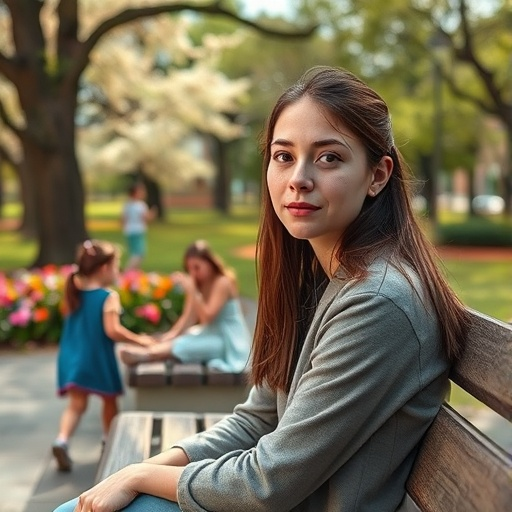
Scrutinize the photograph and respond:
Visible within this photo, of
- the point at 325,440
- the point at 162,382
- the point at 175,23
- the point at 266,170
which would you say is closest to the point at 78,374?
the point at 162,382

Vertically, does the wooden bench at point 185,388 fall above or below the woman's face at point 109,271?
below

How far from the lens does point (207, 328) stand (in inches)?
262

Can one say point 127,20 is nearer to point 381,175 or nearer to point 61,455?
point 61,455

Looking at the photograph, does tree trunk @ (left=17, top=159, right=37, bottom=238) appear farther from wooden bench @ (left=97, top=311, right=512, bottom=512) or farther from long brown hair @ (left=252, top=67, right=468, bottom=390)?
wooden bench @ (left=97, top=311, right=512, bottom=512)

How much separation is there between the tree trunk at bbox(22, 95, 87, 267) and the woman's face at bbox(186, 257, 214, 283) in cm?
1085

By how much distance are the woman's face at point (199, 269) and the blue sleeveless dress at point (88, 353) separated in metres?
0.66

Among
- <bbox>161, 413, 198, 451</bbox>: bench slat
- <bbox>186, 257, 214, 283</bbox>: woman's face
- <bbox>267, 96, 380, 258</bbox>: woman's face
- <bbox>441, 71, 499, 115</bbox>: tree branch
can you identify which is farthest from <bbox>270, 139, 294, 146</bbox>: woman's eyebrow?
<bbox>441, 71, 499, 115</bbox>: tree branch

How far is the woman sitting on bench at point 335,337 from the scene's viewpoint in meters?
2.15

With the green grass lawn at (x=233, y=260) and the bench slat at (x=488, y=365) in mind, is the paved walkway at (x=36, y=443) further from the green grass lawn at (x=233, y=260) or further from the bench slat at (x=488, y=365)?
the bench slat at (x=488, y=365)

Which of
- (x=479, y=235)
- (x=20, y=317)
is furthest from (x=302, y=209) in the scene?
(x=479, y=235)

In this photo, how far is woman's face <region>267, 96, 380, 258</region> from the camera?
2.34 m

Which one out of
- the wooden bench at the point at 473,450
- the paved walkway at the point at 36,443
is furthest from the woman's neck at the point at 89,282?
the wooden bench at the point at 473,450

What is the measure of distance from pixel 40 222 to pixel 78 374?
12.4m

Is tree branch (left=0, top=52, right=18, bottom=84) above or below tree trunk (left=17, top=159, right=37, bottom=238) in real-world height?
above
